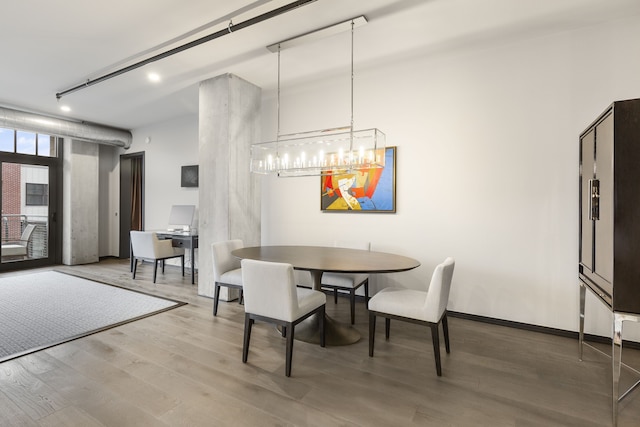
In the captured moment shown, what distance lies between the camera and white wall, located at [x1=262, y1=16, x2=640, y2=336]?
2.89 metres

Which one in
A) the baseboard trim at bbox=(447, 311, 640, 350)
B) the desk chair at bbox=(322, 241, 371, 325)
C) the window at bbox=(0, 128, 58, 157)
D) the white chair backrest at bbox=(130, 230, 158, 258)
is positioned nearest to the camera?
the baseboard trim at bbox=(447, 311, 640, 350)

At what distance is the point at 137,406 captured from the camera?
1887 millimetres

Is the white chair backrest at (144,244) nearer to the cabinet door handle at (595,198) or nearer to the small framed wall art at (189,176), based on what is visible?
the small framed wall art at (189,176)

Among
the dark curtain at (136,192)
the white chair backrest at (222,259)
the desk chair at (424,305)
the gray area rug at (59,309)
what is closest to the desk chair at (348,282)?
the desk chair at (424,305)

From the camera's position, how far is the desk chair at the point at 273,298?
2.22 m

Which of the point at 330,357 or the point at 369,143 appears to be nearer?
the point at 330,357

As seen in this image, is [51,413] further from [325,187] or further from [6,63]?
[6,63]

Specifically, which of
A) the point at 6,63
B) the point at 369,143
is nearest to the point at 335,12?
the point at 369,143

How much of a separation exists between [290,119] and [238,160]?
1001 mm

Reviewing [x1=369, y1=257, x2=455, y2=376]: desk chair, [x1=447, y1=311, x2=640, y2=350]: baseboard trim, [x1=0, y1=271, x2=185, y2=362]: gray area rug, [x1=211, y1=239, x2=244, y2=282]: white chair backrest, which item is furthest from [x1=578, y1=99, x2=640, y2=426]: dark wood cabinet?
[x1=0, y1=271, x2=185, y2=362]: gray area rug

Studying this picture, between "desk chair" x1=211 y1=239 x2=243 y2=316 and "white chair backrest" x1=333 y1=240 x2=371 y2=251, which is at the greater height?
"white chair backrest" x1=333 y1=240 x2=371 y2=251

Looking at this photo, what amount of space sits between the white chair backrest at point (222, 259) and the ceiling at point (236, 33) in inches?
83.5

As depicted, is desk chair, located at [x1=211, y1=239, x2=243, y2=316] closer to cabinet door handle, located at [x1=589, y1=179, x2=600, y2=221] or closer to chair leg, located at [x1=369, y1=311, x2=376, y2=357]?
chair leg, located at [x1=369, y1=311, x2=376, y2=357]

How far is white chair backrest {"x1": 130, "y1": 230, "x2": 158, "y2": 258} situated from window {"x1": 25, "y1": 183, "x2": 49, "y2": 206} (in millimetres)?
2608
